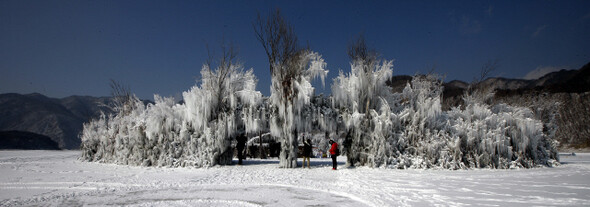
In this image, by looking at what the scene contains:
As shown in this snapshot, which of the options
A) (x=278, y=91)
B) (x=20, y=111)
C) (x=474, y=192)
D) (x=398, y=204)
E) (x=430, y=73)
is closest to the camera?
(x=398, y=204)

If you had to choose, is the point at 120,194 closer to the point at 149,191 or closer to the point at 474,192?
the point at 149,191

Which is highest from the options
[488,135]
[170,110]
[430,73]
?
[430,73]

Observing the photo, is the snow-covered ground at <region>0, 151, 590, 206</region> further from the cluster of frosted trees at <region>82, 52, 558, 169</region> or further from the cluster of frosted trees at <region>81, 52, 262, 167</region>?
the cluster of frosted trees at <region>81, 52, 262, 167</region>

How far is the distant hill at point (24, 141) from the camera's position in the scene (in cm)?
5622

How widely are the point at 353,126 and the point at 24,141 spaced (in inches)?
2929

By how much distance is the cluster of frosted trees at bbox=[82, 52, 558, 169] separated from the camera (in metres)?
11.8

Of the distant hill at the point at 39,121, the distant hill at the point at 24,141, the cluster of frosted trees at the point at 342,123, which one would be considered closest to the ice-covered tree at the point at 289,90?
the cluster of frosted trees at the point at 342,123

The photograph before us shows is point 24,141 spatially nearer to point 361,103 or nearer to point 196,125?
point 196,125

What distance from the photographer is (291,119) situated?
1209 cm

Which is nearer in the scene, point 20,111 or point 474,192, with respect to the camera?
point 474,192

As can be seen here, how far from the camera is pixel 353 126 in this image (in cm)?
1266

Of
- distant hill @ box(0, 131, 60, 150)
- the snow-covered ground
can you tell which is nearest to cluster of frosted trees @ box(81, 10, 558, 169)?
the snow-covered ground

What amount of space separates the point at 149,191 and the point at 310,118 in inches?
295

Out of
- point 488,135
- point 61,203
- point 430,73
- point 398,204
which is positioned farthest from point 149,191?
point 430,73
